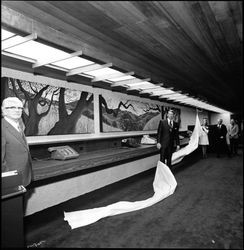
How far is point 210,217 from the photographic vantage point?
2.81 meters

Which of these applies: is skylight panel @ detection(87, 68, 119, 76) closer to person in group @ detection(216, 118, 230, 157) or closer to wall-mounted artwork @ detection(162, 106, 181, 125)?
wall-mounted artwork @ detection(162, 106, 181, 125)

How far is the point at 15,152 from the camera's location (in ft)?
7.05

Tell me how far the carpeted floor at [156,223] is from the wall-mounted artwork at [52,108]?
4.13ft

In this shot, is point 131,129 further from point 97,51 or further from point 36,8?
point 36,8

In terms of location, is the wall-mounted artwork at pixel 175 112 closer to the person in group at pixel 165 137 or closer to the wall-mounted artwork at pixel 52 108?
the person in group at pixel 165 137

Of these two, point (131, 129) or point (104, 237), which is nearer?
point (104, 237)

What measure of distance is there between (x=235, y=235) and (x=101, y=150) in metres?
2.66

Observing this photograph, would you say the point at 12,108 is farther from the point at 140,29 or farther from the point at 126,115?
the point at 126,115

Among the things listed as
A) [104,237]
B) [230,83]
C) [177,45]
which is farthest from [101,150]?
[230,83]

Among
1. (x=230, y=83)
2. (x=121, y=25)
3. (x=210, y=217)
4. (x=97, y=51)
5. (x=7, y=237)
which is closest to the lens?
(x=7, y=237)

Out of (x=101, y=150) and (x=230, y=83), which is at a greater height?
(x=230, y=83)

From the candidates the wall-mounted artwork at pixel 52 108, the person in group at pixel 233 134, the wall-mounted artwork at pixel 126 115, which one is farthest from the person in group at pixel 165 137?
the person in group at pixel 233 134

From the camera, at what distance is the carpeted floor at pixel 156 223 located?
2.20m

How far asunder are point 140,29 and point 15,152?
1.80 m
